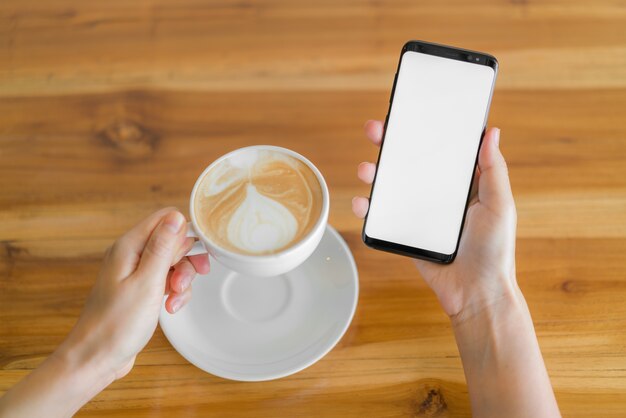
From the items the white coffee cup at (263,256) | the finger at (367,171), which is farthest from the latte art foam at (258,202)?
the finger at (367,171)

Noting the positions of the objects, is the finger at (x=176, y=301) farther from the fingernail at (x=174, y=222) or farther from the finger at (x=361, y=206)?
the finger at (x=361, y=206)

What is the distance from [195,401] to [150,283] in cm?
20

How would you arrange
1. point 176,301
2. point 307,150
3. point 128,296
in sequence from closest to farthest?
point 128,296 < point 176,301 < point 307,150

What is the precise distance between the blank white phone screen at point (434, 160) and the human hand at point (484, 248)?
25mm

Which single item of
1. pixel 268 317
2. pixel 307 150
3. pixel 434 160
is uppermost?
pixel 434 160

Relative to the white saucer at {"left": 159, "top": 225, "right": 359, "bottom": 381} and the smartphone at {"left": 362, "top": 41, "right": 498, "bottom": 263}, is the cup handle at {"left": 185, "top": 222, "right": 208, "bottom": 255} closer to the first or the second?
the white saucer at {"left": 159, "top": 225, "right": 359, "bottom": 381}

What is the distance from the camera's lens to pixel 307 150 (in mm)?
1007

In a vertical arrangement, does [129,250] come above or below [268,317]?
above

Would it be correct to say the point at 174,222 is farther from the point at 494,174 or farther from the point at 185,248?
the point at 494,174

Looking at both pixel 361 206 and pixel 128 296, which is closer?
pixel 128 296

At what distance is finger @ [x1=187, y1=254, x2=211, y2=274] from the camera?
0.85 metres

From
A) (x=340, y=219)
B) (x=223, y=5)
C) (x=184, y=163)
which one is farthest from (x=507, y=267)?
(x=223, y=5)

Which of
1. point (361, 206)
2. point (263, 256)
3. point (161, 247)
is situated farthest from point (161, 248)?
point (361, 206)

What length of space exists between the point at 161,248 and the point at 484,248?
44 centimetres
